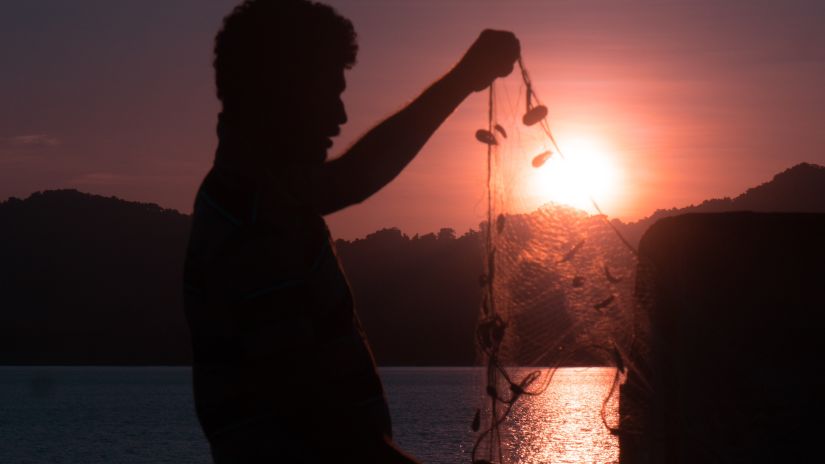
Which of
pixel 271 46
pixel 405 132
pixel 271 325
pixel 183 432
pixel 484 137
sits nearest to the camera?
pixel 271 325

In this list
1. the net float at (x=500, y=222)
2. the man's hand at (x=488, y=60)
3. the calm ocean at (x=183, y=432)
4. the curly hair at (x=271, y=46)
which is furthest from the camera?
the calm ocean at (x=183, y=432)

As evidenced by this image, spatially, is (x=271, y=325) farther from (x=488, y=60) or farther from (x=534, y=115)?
(x=534, y=115)

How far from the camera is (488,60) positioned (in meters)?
3.03

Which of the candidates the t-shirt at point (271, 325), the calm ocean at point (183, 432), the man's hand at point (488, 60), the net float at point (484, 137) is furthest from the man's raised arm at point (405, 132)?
the calm ocean at point (183, 432)

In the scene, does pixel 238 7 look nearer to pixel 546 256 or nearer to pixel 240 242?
pixel 240 242

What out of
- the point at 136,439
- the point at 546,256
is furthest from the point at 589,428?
the point at 546,256

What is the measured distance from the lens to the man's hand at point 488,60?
302 centimetres

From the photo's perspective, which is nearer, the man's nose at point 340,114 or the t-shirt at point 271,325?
the t-shirt at point 271,325

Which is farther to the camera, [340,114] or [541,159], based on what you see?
[541,159]

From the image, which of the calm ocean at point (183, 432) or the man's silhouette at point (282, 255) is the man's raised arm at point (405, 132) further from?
the calm ocean at point (183, 432)

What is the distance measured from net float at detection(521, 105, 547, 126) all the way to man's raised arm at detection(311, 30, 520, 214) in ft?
2.93

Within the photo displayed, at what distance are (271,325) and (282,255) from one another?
158mm

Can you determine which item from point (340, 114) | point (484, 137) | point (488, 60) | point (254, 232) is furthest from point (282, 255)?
point (484, 137)

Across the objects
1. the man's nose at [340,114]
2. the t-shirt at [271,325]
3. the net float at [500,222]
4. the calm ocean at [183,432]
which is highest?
the man's nose at [340,114]
